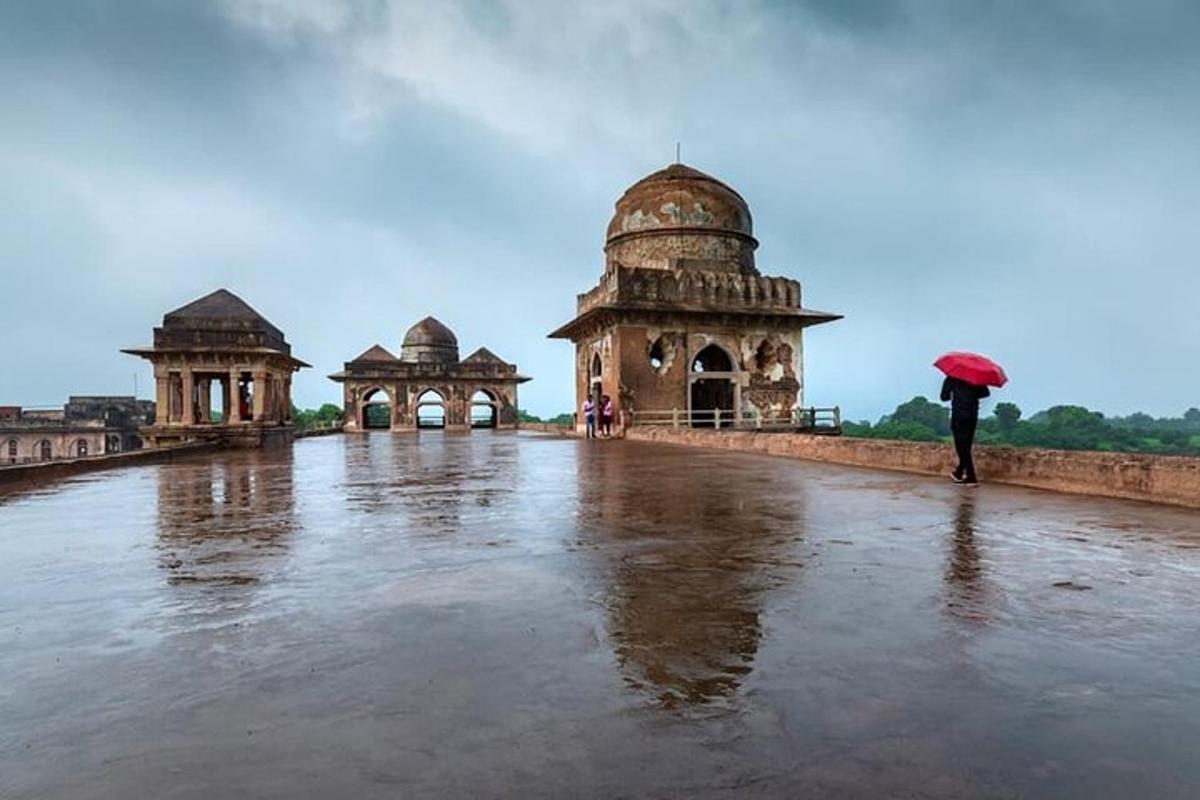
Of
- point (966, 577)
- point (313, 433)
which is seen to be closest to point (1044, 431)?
point (313, 433)

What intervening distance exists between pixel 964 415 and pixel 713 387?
20.3 metres

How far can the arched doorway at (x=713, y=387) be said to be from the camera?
83.1ft

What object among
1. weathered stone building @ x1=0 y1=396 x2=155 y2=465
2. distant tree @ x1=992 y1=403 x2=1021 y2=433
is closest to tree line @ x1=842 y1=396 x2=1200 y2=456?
distant tree @ x1=992 y1=403 x2=1021 y2=433

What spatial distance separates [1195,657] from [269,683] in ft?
10.6

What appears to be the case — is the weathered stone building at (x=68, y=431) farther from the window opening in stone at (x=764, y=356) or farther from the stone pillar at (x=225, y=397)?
the window opening in stone at (x=764, y=356)

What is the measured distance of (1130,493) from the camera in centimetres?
673

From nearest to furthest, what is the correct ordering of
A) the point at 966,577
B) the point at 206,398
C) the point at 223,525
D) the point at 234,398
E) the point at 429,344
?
the point at 966,577 < the point at 223,525 < the point at 234,398 < the point at 206,398 < the point at 429,344

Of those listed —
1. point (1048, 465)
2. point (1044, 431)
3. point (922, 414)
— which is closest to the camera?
point (1048, 465)

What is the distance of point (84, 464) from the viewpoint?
39.2ft

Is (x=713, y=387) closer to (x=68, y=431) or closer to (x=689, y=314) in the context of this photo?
(x=689, y=314)

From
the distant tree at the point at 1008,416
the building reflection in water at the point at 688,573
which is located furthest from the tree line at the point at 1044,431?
the building reflection in water at the point at 688,573

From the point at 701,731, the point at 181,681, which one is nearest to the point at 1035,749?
the point at 701,731

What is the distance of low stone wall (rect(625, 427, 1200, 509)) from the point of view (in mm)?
6371

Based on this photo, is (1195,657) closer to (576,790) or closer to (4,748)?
(576,790)
